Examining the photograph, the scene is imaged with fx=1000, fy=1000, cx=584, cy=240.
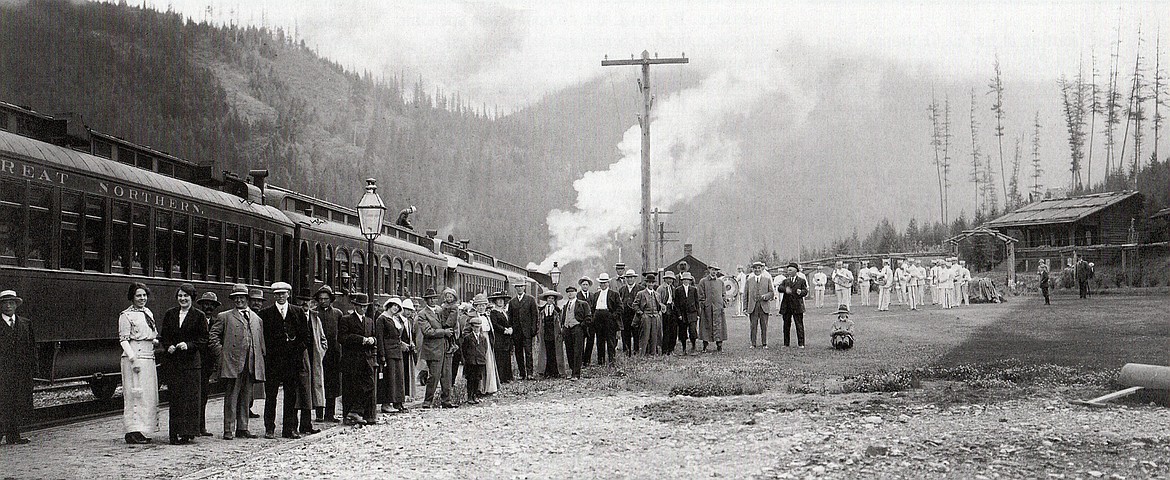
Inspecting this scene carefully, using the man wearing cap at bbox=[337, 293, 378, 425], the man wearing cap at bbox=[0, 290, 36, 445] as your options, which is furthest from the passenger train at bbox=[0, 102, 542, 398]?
the man wearing cap at bbox=[0, 290, 36, 445]

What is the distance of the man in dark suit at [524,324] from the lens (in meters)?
20.3

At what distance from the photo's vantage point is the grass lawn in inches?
661

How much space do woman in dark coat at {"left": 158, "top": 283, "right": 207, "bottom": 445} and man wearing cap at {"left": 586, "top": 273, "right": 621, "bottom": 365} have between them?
11.1 meters

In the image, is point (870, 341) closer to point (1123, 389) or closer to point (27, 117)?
point (1123, 389)

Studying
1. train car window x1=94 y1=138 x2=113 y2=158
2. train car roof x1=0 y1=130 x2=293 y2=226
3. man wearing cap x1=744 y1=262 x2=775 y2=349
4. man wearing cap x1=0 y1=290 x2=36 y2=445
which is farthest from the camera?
man wearing cap x1=744 y1=262 x2=775 y2=349

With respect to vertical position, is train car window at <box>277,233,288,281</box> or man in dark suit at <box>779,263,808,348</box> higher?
train car window at <box>277,233,288,281</box>

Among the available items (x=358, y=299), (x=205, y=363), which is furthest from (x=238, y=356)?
(x=358, y=299)

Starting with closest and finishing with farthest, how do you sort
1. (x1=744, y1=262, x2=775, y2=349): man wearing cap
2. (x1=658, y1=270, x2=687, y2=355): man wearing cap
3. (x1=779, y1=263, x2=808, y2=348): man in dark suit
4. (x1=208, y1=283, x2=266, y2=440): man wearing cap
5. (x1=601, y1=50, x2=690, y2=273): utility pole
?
(x1=208, y1=283, x2=266, y2=440): man wearing cap, (x1=779, y1=263, x2=808, y2=348): man in dark suit, (x1=744, y1=262, x2=775, y2=349): man wearing cap, (x1=658, y1=270, x2=687, y2=355): man wearing cap, (x1=601, y1=50, x2=690, y2=273): utility pole

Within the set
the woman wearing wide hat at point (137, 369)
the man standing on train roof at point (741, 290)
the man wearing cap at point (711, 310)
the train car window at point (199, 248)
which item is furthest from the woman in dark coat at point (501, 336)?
the man standing on train roof at point (741, 290)

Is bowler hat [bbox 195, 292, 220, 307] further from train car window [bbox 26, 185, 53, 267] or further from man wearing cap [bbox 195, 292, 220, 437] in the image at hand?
train car window [bbox 26, 185, 53, 267]

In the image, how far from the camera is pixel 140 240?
16156 mm

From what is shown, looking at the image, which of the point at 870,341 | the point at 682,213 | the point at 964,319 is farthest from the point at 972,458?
the point at 682,213

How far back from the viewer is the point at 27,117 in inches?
566

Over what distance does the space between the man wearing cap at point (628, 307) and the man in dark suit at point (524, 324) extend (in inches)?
152
